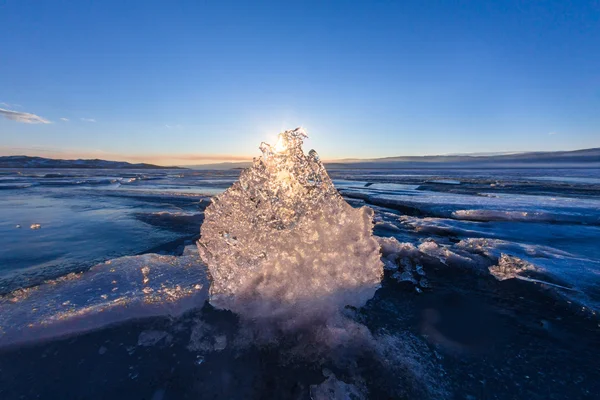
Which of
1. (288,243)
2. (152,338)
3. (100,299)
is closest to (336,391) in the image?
(288,243)

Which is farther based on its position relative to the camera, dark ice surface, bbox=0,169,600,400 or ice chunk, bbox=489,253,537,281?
ice chunk, bbox=489,253,537,281

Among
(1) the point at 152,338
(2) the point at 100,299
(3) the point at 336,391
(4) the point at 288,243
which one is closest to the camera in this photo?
(3) the point at 336,391

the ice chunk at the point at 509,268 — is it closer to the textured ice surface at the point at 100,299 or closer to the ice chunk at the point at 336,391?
the ice chunk at the point at 336,391

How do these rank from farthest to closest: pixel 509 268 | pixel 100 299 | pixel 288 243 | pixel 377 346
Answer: pixel 509 268, pixel 288 243, pixel 100 299, pixel 377 346

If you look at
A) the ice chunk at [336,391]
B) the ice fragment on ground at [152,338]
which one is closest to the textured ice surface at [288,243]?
the ice fragment on ground at [152,338]

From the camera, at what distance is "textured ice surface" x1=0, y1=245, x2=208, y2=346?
1986mm

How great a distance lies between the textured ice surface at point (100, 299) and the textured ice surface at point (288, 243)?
0.32 meters

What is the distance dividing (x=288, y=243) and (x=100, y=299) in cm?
161

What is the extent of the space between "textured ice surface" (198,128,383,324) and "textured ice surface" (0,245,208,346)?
32 cm

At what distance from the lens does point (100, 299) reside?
2.32m

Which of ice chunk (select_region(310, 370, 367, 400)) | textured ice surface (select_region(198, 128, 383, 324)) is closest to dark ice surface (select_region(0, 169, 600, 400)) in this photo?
ice chunk (select_region(310, 370, 367, 400))

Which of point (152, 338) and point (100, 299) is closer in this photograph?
point (152, 338)

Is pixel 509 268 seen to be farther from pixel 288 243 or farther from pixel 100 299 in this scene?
pixel 100 299

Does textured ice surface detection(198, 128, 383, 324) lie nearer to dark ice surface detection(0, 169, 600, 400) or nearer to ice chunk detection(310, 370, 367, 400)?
dark ice surface detection(0, 169, 600, 400)
